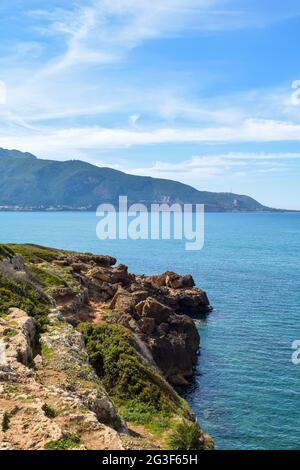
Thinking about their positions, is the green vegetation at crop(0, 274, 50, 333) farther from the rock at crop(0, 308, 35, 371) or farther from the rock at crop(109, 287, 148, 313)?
the rock at crop(109, 287, 148, 313)

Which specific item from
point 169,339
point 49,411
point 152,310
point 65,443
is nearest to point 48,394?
point 49,411

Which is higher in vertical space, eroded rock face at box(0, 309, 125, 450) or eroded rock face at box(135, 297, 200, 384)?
eroded rock face at box(0, 309, 125, 450)

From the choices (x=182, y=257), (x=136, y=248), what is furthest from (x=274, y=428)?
A: (x=136, y=248)

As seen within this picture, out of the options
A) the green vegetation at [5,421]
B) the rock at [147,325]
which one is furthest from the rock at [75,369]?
the rock at [147,325]

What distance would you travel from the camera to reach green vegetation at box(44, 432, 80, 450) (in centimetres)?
1393

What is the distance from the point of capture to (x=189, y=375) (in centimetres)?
5378

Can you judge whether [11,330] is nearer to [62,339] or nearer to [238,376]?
[62,339]

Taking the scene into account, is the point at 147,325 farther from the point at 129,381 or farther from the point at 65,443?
the point at 65,443

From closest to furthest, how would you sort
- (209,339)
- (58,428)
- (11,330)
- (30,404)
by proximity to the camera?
(58,428)
(30,404)
(11,330)
(209,339)

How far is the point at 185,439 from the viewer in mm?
23000

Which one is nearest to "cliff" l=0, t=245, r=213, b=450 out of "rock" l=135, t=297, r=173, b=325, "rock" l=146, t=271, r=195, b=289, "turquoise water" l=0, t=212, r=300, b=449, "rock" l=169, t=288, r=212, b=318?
"rock" l=135, t=297, r=173, b=325

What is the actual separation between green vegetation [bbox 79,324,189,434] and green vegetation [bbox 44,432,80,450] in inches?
465

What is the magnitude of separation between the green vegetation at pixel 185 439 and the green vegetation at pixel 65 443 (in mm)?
9471
